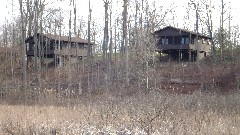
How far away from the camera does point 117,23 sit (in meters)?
50.8

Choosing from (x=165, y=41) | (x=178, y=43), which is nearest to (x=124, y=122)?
(x=178, y=43)

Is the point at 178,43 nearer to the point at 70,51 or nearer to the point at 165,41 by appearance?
the point at 165,41

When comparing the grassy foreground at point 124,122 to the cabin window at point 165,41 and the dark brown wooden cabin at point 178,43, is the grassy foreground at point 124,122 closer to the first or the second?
the dark brown wooden cabin at point 178,43

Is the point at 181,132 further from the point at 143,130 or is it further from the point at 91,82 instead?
the point at 91,82

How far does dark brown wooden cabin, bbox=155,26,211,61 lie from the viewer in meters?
44.7

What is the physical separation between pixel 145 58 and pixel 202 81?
5.89m

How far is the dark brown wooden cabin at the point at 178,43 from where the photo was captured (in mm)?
44719

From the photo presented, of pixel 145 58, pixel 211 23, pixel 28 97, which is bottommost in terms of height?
pixel 28 97

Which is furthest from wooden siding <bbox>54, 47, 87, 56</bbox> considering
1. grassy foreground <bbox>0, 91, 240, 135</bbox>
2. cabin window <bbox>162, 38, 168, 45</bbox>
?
grassy foreground <bbox>0, 91, 240, 135</bbox>

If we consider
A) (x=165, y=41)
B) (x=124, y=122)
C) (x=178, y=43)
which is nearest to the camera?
(x=124, y=122)

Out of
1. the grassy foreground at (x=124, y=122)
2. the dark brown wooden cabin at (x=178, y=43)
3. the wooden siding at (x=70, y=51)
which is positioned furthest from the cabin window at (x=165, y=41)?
the grassy foreground at (x=124, y=122)

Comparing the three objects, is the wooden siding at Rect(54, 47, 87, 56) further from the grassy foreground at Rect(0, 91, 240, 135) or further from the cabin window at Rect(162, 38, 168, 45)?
the grassy foreground at Rect(0, 91, 240, 135)

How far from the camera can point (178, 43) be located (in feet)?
151

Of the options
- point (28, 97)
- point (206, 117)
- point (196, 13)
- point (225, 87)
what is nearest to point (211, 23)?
point (196, 13)
